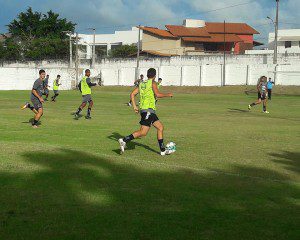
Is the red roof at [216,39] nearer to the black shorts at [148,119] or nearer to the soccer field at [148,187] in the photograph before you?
the soccer field at [148,187]

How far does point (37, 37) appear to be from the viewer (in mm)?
88938

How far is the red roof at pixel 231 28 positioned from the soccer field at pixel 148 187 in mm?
72493

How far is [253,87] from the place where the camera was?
174 feet

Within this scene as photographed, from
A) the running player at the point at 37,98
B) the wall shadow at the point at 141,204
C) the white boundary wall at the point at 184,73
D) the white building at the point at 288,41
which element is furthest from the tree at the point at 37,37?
A: the wall shadow at the point at 141,204

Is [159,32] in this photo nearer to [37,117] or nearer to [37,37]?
[37,37]

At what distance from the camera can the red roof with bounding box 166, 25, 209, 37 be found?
8119 cm

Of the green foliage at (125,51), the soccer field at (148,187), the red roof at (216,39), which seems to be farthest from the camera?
the green foliage at (125,51)

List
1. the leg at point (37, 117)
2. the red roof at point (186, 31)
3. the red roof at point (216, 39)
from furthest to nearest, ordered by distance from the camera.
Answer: the red roof at point (186, 31), the red roof at point (216, 39), the leg at point (37, 117)

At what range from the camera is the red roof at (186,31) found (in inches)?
3196

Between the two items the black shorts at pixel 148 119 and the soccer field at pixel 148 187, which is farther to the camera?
the black shorts at pixel 148 119

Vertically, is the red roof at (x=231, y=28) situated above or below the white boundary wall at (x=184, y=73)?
above

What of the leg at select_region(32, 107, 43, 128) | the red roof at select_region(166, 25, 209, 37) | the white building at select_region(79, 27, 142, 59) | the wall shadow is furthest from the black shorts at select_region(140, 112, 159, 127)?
the white building at select_region(79, 27, 142, 59)

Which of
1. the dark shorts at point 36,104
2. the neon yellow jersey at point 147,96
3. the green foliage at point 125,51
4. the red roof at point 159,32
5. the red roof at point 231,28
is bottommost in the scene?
the dark shorts at point 36,104

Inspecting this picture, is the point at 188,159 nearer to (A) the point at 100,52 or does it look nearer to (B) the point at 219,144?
(B) the point at 219,144
